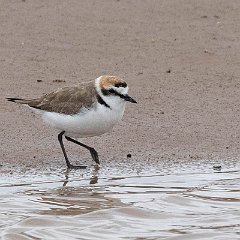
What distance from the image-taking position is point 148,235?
324 inches

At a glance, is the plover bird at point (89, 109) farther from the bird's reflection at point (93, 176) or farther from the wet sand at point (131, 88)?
the wet sand at point (131, 88)

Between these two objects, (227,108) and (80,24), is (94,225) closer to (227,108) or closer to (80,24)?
(227,108)

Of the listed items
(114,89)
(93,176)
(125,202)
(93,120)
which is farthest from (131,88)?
(125,202)

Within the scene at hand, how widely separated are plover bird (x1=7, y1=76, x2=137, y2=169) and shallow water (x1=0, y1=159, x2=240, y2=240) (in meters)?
0.40

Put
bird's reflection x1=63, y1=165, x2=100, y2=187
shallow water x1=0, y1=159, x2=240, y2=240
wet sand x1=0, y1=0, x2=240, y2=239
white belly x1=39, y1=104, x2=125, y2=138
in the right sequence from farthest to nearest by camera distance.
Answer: white belly x1=39, y1=104, x2=125, y2=138, bird's reflection x1=63, y1=165, x2=100, y2=187, wet sand x1=0, y1=0, x2=240, y2=239, shallow water x1=0, y1=159, x2=240, y2=240

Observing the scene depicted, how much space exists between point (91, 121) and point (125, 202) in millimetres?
1355

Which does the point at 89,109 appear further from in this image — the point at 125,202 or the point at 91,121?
the point at 125,202

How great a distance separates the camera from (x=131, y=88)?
12.6 meters

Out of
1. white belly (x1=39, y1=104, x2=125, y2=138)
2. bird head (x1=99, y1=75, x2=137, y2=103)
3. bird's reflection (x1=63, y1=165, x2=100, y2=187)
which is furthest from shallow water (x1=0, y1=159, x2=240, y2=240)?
bird head (x1=99, y1=75, x2=137, y2=103)

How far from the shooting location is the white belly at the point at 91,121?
404 inches

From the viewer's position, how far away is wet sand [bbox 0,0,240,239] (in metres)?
9.69

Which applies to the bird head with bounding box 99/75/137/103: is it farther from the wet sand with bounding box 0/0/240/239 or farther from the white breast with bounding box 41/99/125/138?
the wet sand with bounding box 0/0/240/239

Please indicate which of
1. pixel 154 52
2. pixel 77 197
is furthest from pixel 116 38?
pixel 77 197

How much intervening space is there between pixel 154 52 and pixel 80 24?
136cm
